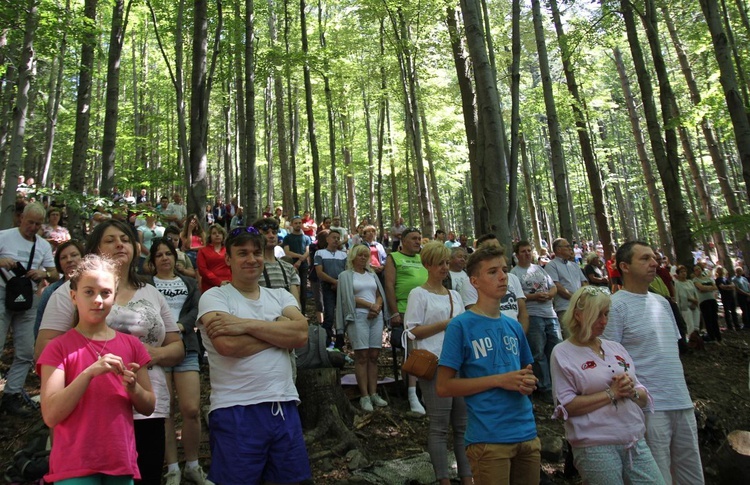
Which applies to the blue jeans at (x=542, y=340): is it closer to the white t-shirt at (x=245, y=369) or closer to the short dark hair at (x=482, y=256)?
the short dark hair at (x=482, y=256)

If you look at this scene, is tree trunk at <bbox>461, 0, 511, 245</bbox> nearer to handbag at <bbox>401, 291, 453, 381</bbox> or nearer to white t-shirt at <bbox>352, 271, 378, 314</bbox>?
white t-shirt at <bbox>352, 271, 378, 314</bbox>

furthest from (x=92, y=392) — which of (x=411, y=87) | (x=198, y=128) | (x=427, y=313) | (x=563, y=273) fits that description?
(x=411, y=87)

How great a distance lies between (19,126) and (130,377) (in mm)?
10111

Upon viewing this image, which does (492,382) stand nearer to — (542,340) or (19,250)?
(542,340)

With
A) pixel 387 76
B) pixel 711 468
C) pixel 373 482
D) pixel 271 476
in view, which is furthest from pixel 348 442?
pixel 387 76

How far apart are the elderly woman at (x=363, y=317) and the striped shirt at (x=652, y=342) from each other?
301 centimetres

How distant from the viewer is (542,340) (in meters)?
6.76

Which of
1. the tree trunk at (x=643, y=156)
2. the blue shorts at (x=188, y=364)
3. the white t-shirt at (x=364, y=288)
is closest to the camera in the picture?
the blue shorts at (x=188, y=364)

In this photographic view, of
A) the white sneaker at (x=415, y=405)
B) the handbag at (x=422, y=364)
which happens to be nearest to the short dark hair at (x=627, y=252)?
the handbag at (x=422, y=364)

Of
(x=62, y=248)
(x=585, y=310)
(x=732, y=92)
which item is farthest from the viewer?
(x=732, y=92)

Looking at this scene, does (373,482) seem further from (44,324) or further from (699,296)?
(699,296)

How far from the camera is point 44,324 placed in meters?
2.60

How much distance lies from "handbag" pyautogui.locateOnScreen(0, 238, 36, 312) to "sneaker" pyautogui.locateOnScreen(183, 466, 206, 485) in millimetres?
2980

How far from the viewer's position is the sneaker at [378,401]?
19.1 ft
